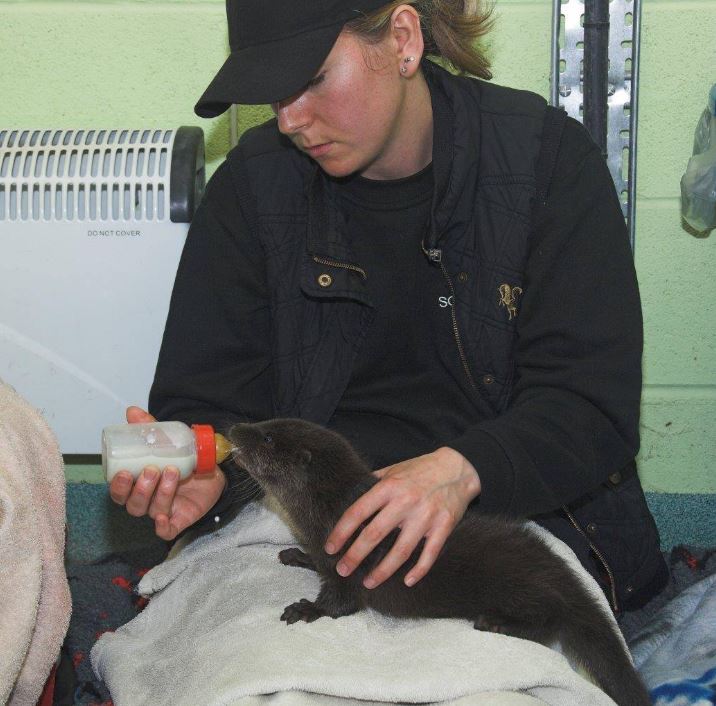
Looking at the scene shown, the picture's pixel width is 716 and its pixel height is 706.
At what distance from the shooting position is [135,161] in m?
2.20

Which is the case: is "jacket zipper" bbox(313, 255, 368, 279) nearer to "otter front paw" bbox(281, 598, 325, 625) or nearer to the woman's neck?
the woman's neck

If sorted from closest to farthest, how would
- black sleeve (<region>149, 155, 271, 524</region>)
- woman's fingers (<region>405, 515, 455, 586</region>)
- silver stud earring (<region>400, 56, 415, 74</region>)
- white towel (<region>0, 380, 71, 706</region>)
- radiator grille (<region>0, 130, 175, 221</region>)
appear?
white towel (<region>0, 380, 71, 706</region>), woman's fingers (<region>405, 515, 455, 586</region>), silver stud earring (<region>400, 56, 415, 74</region>), black sleeve (<region>149, 155, 271, 524</region>), radiator grille (<region>0, 130, 175, 221</region>)

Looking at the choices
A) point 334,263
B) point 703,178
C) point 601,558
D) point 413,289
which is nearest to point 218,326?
point 334,263

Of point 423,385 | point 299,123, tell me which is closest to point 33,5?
point 299,123

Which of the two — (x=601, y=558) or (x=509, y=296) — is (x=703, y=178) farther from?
(x=601, y=558)

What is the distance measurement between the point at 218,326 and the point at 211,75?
81 centimetres

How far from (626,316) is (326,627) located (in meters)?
0.68

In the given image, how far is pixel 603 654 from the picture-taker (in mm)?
1530

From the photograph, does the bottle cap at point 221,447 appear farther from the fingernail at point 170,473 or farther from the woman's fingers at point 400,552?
the woman's fingers at point 400,552

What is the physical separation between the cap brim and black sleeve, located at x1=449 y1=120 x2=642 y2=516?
1.50 feet

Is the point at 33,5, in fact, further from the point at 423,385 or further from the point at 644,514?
the point at 644,514

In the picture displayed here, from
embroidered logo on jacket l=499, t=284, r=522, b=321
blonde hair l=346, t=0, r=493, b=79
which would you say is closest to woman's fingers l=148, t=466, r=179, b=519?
embroidered logo on jacket l=499, t=284, r=522, b=321

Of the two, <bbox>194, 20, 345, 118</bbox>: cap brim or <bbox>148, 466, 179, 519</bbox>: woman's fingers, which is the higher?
<bbox>194, 20, 345, 118</bbox>: cap brim

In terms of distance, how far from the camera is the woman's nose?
1610 millimetres
